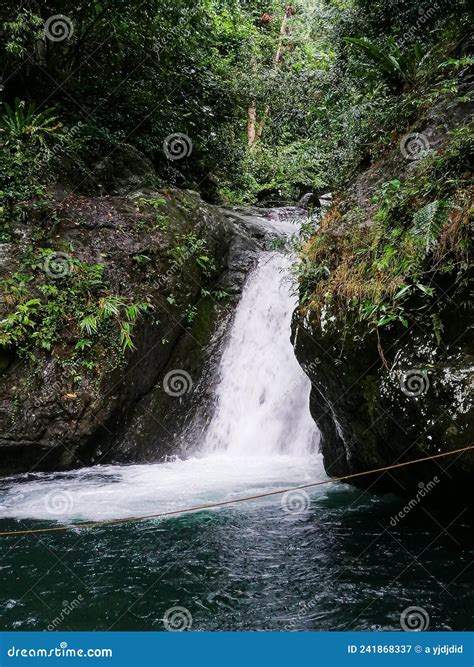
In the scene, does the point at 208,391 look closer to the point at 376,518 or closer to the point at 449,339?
the point at 376,518

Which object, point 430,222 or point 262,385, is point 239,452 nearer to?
point 262,385

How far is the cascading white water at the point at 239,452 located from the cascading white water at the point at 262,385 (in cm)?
2

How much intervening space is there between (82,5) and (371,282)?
27.9ft

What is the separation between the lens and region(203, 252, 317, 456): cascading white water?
801 centimetres

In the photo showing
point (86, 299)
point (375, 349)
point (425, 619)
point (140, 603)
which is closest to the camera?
point (425, 619)

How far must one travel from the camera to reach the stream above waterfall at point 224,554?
354cm

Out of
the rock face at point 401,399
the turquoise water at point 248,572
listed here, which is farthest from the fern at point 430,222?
the turquoise water at point 248,572

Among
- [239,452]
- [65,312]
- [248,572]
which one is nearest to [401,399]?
[248,572]

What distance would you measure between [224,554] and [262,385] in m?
4.47

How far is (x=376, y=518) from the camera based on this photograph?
16.7 ft

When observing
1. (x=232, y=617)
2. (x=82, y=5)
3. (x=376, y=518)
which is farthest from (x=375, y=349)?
(x=82, y=5)

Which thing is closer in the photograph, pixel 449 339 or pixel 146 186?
pixel 449 339

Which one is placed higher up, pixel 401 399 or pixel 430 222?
pixel 430 222

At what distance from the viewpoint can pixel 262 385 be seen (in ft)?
28.8
